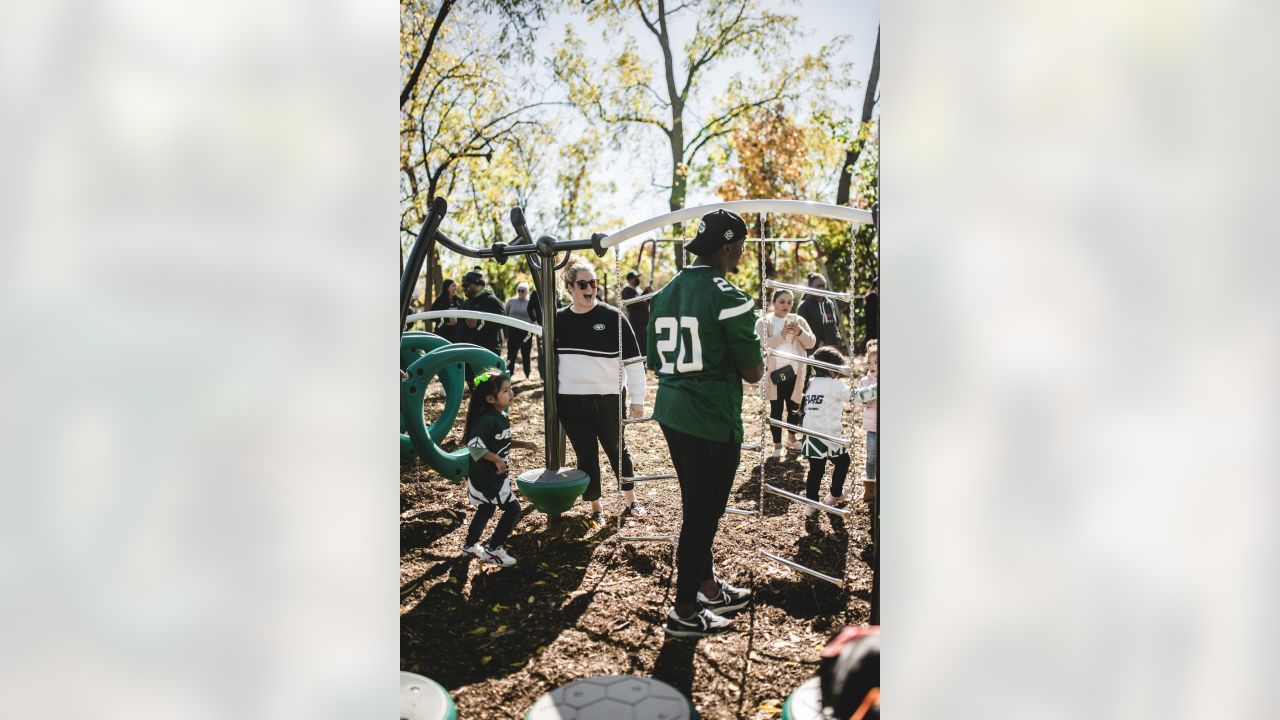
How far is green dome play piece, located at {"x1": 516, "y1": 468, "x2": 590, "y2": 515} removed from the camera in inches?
159

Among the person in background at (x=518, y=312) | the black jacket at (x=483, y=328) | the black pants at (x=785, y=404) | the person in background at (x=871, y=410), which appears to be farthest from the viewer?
the person in background at (x=518, y=312)

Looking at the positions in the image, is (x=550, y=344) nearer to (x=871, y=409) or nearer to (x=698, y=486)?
(x=698, y=486)

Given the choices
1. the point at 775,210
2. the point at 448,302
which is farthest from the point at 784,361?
the point at 448,302

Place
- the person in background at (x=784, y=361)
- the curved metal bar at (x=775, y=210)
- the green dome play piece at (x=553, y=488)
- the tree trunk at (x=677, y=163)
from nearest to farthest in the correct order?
the curved metal bar at (x=775, y=210)
the green dome play piece at (x=553, y=488)
the person in background at (x=784, y=361)
the tree trunk at (x=677, y=163)

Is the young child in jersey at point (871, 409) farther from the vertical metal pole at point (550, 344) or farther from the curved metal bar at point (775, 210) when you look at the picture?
the vertical metal pole at point (550, 344)

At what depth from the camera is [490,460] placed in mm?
4180

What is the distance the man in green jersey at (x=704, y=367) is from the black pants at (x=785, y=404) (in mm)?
2642

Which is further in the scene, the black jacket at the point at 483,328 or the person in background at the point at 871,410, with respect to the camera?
the black jacket at the point at 483,328

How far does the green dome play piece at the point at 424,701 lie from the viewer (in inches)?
99.0

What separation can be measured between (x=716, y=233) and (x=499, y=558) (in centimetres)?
224
